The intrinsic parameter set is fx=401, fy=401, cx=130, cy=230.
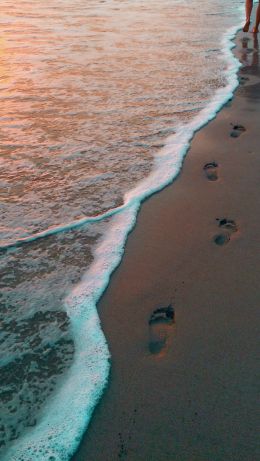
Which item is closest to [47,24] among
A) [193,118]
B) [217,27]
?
[217,27]

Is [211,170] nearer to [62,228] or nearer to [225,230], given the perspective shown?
[225,230]

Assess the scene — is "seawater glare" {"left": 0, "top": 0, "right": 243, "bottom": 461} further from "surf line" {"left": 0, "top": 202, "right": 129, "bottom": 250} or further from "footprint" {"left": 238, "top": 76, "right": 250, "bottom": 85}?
"footprint" {"left": 238, "top": 76, "right": 250, "bottom": 85}

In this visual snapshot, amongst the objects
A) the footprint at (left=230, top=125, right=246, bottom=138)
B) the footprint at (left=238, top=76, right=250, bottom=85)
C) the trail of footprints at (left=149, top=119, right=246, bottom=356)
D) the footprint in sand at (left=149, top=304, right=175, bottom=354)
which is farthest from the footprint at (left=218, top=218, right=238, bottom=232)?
the footprint at (left=238, top=76, right=250, bottom=85)

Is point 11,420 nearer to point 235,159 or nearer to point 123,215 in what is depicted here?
point 123,215

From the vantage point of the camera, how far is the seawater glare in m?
1.70

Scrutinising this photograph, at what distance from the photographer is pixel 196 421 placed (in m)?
1.53

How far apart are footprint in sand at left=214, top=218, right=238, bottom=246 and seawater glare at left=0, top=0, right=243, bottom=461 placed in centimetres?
60

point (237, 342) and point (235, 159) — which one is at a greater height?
point (235, 159)

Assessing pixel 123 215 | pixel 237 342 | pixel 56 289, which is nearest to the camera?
pixel 237 342

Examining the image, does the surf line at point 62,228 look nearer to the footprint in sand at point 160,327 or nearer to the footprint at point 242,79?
the footprint in sand at point 160,327

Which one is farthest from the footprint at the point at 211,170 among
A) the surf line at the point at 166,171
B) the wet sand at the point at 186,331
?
the surf line at the point at 166,171

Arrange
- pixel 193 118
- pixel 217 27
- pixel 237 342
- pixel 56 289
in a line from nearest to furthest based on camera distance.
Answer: pixel 237 342 → pixel 56 289 → pixel 193 118 → pixel 217 27

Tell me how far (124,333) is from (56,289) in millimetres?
512

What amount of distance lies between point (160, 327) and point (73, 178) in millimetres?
1717
